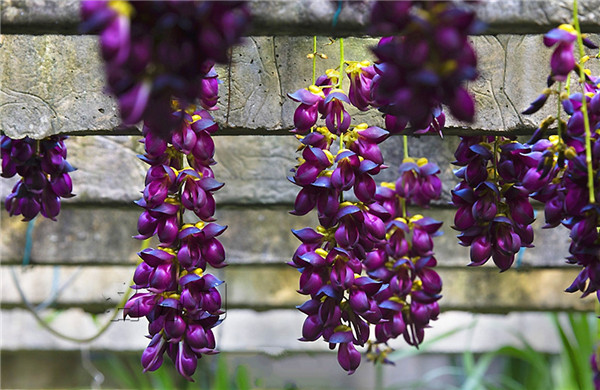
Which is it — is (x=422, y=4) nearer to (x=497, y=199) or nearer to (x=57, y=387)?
(x=497, y=199)

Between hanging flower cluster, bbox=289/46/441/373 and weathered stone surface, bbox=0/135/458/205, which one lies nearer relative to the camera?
hanging flower cluster, bbox=289/46/441/373

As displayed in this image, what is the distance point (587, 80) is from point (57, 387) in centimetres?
407

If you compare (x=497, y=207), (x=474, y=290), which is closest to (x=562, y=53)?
(x=497, y=207)

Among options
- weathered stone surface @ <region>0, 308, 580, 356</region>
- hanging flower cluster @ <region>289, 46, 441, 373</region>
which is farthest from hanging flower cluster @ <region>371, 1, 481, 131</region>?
weathered stone surface @ <region>0, 308, 580, 356</region>

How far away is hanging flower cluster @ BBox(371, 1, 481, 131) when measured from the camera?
0.51 metres

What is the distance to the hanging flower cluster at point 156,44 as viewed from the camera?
50 cm

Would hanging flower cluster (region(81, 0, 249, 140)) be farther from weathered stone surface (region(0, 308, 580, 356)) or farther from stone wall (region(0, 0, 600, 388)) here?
weathered stone surface (region(0, 308, 580, 356))

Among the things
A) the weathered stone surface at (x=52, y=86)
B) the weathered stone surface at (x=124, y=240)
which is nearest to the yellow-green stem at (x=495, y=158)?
the weathered stone surface at (x=52, y=86)

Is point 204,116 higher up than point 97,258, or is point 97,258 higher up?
point 204,116

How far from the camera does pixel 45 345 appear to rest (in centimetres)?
323

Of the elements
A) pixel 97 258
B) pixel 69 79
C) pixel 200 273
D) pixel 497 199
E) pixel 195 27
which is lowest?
pixel 97 258

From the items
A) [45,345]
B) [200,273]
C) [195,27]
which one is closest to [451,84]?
[195,27]

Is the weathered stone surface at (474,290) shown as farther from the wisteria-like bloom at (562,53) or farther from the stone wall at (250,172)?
the wisteria-like bloom at (562,53)

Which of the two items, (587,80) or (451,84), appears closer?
(451,84)
